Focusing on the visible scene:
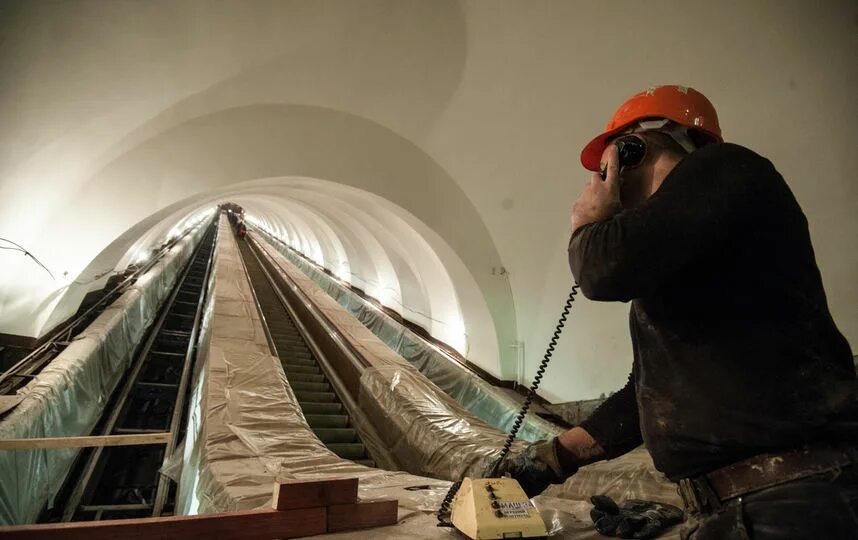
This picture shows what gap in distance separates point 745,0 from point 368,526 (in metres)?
3.90

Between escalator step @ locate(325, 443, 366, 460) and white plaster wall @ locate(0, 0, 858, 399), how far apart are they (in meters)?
2.43

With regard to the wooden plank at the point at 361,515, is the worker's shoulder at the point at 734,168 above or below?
above

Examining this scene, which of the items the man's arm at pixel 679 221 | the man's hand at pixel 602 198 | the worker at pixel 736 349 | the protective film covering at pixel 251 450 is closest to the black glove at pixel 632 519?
the worker at pixel 736 349

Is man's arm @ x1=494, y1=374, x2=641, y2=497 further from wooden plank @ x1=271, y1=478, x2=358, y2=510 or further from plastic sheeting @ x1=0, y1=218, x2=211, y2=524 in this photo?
plastic sheeting @ x1=0, y1=218, x2=211, y2=524

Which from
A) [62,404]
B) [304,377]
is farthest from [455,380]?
[62,404]

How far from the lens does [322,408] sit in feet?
17.3

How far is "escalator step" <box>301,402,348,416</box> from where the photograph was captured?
17.0 ft

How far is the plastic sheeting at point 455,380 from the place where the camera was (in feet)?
14.4

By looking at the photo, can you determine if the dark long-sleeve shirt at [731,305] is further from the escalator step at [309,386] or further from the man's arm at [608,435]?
the escalator step at [309,386]

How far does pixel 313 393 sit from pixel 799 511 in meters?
5.34

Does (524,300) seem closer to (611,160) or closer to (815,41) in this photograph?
(815,41)

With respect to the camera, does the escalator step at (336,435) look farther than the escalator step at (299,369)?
No

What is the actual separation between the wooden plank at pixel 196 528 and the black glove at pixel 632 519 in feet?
3.19

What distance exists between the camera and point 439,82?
4.42 m
